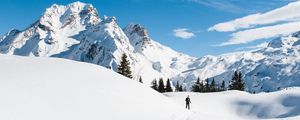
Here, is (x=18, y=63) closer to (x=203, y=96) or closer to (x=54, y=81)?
(x=54, y=81)

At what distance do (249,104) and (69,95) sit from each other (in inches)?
1786

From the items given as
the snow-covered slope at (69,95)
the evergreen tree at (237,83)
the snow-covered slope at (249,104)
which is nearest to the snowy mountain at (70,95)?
the snow-covered slope at (69,95)

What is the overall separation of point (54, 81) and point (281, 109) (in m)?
42.7

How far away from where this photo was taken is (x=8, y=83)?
24125mm

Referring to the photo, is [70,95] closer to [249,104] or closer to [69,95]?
[69,95]

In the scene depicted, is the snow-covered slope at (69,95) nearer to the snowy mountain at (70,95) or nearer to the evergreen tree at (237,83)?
the snowy mountain at (70,95)

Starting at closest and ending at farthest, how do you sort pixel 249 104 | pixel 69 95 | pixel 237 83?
pixel 69 95
pixel 249 104
pixel 237 83

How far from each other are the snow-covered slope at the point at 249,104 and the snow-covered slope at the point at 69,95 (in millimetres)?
26949

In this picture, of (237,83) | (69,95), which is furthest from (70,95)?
(237,83)

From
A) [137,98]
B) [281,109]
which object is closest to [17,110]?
[137,98]

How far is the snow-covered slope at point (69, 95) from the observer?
22.6 metres

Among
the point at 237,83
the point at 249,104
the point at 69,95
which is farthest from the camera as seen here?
the point at 237,83

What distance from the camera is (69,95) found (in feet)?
86.7

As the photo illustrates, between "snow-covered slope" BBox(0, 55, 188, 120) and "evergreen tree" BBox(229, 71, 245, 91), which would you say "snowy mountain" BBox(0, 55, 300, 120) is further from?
"evergreen tree" BBox(229, 71, 245, 91)
